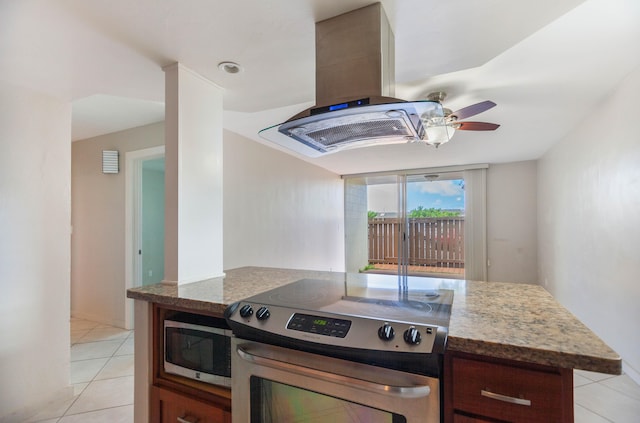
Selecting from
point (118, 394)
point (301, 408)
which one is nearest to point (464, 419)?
point (301, 408)

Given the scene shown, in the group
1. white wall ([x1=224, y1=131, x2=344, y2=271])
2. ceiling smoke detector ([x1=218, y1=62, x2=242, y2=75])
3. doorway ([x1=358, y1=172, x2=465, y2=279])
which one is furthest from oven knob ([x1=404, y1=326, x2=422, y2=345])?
doorway ([x1=358, y1=172, x2=465, y2=279])

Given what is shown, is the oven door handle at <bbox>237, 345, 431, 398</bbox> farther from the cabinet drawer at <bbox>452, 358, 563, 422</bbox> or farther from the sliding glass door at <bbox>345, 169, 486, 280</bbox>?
the sliding glass door at <bbox>345, 169, 486, 280</bbox>

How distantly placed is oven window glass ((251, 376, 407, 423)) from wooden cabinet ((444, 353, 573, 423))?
16cm

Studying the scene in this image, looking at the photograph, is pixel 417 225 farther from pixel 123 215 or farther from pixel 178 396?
pixel 178 396

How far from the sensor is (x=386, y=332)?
2.70 feet

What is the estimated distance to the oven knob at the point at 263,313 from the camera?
3.29ft

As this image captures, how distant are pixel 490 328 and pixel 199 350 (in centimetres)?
107

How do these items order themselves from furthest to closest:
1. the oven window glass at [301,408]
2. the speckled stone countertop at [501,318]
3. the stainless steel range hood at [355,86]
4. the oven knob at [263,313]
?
the stainless steel range hood at [355,86] < the oven knob at [263,313] < the oven window glass at [301,408] < the speckled stone countertop at [501,318]

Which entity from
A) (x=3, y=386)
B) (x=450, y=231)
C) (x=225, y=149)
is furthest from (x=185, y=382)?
(x=450, y=231)

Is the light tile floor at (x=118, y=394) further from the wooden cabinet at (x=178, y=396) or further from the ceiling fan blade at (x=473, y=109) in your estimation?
the ceiling fan blade at (x=473, y=109)

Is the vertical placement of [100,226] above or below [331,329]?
above

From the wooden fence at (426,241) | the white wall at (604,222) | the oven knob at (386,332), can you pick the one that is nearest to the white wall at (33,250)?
the oven knob at (386,332)

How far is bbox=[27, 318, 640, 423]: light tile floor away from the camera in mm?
1898

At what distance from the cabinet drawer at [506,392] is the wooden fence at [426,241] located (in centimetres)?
526
